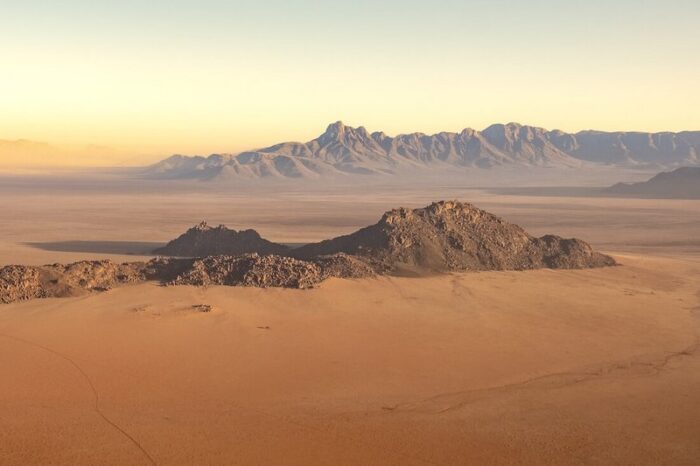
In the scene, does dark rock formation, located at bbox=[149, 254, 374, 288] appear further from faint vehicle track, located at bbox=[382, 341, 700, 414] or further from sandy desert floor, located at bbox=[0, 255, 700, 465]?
faint vehicle track, located at bbox=[382, 341, 700, 414]

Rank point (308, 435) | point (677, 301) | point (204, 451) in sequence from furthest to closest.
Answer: point (677, 301) → point (308, 435) → point (204, 451)

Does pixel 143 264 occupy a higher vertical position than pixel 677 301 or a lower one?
higher

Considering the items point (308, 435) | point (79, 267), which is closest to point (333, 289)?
point (79, 267)

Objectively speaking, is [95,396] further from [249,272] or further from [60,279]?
[249,272]

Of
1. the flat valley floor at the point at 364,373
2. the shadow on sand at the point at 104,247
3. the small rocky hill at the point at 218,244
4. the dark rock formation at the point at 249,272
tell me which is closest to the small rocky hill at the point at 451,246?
the flat valley floor at the point at 364,373

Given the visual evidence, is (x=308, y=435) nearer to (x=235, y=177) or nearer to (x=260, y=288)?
(x=260, y=288)
